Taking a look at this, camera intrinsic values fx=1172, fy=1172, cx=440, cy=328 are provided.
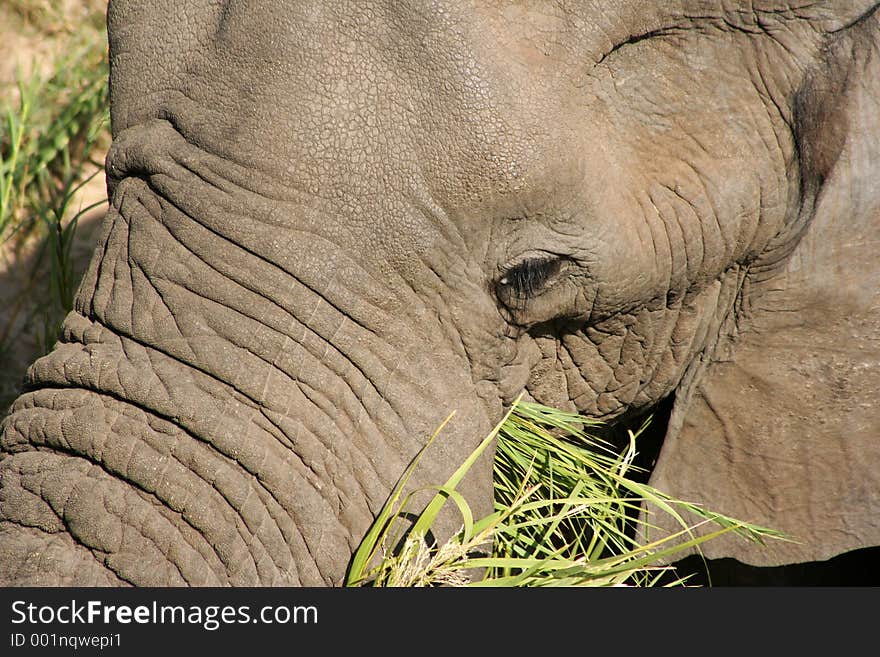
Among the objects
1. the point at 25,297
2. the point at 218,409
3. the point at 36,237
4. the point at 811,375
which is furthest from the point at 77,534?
the point at 36,237

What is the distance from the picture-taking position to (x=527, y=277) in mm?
2133

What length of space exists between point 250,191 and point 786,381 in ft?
3.91

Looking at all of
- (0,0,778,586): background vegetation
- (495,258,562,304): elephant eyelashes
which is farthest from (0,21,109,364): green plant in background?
(495,258,562,304): elephant eyelashes

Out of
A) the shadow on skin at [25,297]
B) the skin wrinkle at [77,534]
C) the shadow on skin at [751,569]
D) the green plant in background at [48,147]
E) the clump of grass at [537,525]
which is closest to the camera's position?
the skin wrinkle at [77,534]

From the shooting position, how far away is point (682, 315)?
95.2 inches

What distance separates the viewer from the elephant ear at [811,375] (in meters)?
2.16

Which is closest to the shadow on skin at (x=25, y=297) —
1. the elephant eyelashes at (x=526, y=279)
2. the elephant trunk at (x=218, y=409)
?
the elephant trunk at (x=218, y=409)

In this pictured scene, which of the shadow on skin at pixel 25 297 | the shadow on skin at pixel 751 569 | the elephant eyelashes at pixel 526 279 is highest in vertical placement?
the shadow on skin at pixel 25 297

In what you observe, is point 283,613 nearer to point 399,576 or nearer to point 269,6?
point 399,576

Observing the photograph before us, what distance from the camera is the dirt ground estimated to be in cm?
438

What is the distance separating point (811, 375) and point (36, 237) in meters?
3.40

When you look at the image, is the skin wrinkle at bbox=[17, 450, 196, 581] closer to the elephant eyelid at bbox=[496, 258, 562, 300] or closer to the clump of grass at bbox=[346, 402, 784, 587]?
the clump of grass at bbox=[346, 402, 784, 587]

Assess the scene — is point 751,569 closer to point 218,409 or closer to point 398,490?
point 398,490

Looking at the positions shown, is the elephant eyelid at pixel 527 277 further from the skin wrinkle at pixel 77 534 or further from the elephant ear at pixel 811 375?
the skin wrinkle at pixel 77 534
